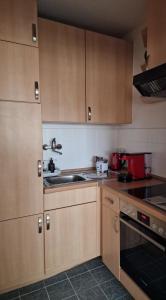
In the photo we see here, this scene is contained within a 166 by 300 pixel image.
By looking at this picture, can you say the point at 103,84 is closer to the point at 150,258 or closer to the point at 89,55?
the point at 89,55

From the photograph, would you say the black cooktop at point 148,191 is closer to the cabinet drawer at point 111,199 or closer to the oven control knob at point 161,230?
the cabinet drawer at point 111,199

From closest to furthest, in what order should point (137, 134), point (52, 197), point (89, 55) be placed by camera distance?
point (52, 197), point (89, 55), point (137, 134)

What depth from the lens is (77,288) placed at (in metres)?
1.55

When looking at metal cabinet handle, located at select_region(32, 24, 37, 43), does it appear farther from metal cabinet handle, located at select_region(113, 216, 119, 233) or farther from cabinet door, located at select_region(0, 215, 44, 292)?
metal cabinet handle, located at select_region(113, 216, 119, 233)

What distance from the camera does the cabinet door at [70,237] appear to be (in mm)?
1598


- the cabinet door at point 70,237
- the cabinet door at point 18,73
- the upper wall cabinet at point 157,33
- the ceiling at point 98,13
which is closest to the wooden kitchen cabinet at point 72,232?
the cabinet door at point 70,237

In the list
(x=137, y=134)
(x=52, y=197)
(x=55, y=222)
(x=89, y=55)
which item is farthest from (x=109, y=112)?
(x=55, y=222)

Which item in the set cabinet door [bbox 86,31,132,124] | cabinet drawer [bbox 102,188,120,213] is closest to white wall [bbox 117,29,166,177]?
cabinet door [bbox 86,31,132,124]

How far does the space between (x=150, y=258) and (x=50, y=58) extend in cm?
169

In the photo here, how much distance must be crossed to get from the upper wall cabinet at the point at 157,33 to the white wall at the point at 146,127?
0.46 meters

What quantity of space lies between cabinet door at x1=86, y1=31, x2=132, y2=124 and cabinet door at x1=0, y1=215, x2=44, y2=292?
1.10 metres

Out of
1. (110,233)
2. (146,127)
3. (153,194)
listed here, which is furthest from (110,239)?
(146,127)

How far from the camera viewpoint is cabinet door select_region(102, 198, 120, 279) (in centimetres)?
153

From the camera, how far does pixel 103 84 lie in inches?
75.0
